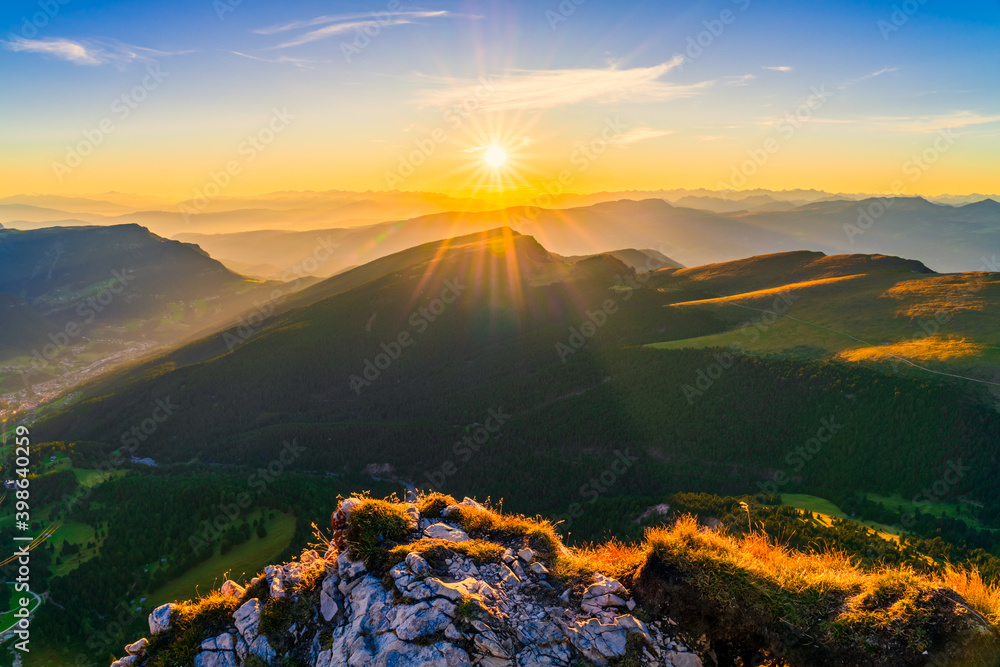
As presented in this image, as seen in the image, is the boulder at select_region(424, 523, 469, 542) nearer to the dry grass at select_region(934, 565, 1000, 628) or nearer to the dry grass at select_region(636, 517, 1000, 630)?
the dry grass at select_region(636, 517, 1000, 630)

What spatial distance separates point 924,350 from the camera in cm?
7206

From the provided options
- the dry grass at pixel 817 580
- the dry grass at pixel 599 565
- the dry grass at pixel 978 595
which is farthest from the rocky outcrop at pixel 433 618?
the dry grass at pixel 978 595

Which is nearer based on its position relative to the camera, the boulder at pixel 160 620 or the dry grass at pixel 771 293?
the boulder at pixel 160 620

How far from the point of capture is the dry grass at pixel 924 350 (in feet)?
225

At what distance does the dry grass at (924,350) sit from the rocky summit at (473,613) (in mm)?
82833

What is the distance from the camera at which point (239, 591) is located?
48.5ft

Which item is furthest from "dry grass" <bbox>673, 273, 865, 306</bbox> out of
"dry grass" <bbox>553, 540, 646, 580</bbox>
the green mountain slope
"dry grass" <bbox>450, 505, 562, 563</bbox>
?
"dry grass" <bbox>553, 540, 646, 580</bbox>

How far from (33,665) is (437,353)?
111434 millimetres

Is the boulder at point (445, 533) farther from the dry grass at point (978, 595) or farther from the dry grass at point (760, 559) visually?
the dry grass at point (978, 595)

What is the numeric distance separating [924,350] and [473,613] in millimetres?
93142

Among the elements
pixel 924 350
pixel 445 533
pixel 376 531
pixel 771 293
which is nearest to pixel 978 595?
pixel 445 533

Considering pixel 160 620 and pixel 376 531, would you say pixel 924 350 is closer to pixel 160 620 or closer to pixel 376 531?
pixel 376 531

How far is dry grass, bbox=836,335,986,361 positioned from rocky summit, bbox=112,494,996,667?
82.8 m

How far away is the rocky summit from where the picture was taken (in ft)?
34.4
